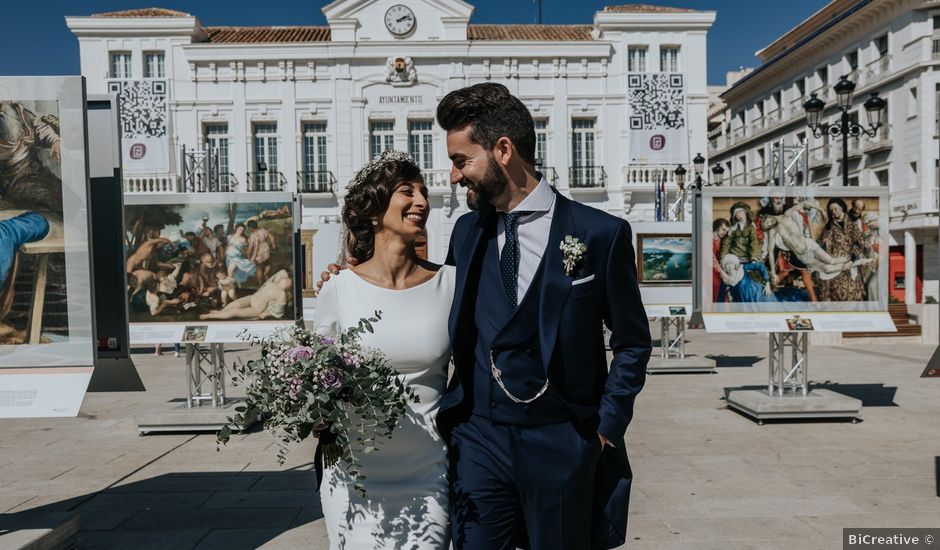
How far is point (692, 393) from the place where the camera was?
11.6 metres

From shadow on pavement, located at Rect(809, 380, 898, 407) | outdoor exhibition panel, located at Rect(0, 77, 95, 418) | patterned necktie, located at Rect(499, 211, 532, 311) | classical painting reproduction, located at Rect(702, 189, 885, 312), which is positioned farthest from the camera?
shadow on pavement, located at Rect(809, 380, 898, 407)

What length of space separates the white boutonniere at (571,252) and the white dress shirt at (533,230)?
0.37 feet

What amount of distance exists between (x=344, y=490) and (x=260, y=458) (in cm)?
504

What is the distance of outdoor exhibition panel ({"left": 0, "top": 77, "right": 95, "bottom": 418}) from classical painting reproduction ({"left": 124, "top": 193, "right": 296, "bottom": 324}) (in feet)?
18.5

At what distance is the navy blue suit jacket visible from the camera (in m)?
2.72

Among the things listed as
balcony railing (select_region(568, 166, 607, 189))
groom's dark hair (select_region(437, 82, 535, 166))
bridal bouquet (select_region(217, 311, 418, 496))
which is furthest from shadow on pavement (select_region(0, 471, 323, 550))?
balcony railing (select_region(568, 166, 607, 189))

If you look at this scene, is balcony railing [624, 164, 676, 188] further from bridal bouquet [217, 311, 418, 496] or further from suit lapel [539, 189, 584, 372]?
bridal bouquet [217, 311, 418, 496]

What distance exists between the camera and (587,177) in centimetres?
3250

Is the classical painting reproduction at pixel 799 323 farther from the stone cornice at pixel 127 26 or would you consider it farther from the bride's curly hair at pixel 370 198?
the stone cornice at pixel 127 26

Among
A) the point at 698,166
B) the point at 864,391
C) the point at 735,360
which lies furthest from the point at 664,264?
the point at 698,166

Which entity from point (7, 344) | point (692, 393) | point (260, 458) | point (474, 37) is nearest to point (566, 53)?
point (474, 37)

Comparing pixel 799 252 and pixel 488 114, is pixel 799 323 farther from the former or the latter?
pixel 488 114

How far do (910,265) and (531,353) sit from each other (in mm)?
35690

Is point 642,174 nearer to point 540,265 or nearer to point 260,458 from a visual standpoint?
point 260,458
